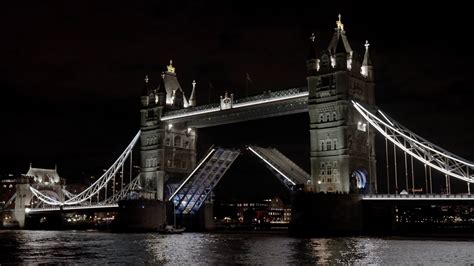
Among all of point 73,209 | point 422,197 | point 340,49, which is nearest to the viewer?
point 422,197

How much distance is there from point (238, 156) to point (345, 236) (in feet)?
83.8

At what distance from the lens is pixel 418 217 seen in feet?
495

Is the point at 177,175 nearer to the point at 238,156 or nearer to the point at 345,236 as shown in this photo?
the point at 238,156

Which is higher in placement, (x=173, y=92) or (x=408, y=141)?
(x=173, y=92)

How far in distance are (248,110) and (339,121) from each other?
12413 mm

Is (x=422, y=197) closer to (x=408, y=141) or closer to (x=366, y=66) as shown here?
(x=408, y=141)

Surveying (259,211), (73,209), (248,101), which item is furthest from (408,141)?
(259,211)

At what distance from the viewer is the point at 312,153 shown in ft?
207

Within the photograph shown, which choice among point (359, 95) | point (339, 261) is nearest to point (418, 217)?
point (359, 95)

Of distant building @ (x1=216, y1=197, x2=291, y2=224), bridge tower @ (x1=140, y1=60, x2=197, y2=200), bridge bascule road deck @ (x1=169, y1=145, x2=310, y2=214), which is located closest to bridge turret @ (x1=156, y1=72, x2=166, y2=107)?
bridge tower @ (x1=140, y1=60, x2=197, y2=200)

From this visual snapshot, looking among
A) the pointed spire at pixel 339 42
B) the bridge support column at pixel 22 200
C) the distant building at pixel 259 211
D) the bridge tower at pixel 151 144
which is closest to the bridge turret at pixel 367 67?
the pointed spire at pixel 339 42

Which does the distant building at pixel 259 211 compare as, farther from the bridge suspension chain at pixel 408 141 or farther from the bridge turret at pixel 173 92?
the bridge suspension chain at pixel 408 141

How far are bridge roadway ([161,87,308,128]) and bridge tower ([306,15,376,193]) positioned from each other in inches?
104

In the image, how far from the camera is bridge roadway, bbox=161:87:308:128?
65.8 metres
